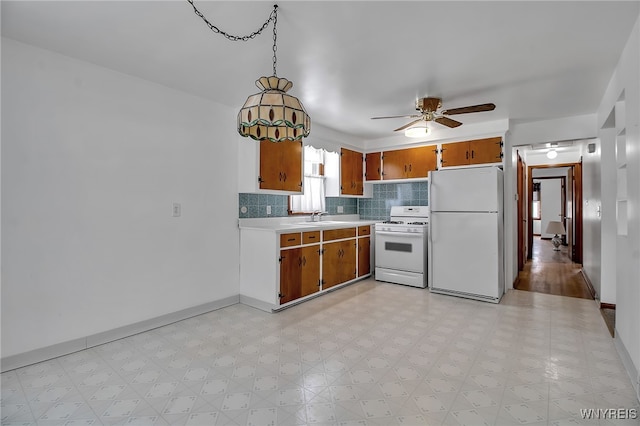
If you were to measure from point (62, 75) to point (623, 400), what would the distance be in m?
4.43

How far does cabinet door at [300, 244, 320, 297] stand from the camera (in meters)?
3.82

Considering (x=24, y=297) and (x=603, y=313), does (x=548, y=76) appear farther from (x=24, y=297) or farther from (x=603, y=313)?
(x=24, y=297)

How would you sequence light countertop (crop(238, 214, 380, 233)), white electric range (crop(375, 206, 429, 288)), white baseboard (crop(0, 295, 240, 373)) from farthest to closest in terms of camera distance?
white electric range (crop(375, 206, 429, 288)) → light countertop (crop(238, 214, 380, 233)) → white baseboard (crop(0, 295, 240, 373))

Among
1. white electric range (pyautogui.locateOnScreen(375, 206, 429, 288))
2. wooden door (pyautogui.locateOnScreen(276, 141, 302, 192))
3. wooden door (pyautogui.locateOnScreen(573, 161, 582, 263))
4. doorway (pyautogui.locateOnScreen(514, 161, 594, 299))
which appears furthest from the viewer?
wooden door (pyautogui.locateOnScreen(573, 161, 582, 263))

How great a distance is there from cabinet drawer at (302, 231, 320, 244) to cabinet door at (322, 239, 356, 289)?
0.20 metres

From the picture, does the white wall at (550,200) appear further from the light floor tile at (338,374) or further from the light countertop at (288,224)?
the light floor tile at (338,374)

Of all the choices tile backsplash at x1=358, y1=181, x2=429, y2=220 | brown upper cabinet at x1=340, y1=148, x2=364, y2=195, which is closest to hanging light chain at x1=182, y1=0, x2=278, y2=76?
brown upper cabinet at x1=340, y1=148, x2=364, y2=195

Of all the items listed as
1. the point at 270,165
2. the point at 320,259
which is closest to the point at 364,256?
the point at 320,259

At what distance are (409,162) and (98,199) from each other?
4.15 m

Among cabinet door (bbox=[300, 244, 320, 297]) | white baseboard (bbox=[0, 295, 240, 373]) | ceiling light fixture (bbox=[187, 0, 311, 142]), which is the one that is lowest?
white baseboard (bbox=[0, 295, 240, 373])

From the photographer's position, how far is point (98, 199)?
271 cm

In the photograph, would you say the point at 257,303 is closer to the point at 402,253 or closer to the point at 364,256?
the point at 364,256

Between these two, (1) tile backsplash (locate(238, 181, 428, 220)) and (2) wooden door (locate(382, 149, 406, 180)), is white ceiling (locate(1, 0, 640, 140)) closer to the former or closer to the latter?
(1) tile backsplash (locate(238, 181, 428, 220))

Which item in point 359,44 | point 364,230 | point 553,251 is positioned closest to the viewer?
point 359,44
